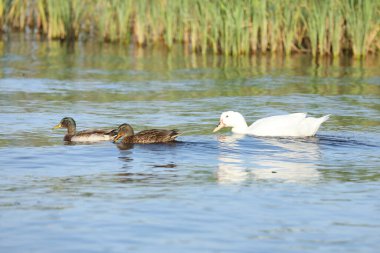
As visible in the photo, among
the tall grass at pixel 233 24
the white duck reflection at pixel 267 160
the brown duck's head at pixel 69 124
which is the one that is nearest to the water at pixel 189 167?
the white duck reflection at pixel 267 160

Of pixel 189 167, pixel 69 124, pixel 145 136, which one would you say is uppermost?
pixel 69 124

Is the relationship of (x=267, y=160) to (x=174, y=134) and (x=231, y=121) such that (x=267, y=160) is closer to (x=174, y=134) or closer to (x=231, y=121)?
(x=174, y=134)

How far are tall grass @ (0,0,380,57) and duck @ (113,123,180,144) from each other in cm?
1077

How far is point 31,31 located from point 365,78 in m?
13.3

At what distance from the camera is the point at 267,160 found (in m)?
12.4

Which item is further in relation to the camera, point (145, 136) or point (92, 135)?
point (92, 135)

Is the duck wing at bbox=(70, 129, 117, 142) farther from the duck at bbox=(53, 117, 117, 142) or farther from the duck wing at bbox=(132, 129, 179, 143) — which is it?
the duck wing at bbox=(132, 129, 179, 143)

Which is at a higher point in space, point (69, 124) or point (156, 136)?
point (69, 124)

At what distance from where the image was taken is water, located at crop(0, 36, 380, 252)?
8500mm

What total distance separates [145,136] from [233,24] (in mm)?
11290

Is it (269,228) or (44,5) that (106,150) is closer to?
(269,228)

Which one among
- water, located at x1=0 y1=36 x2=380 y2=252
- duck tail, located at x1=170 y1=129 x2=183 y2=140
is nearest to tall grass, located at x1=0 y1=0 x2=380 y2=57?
water, located at x1=0 y1=36 x2=380 y2=252

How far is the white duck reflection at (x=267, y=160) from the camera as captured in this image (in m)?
11.2

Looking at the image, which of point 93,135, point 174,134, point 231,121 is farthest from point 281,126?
point 93,135
